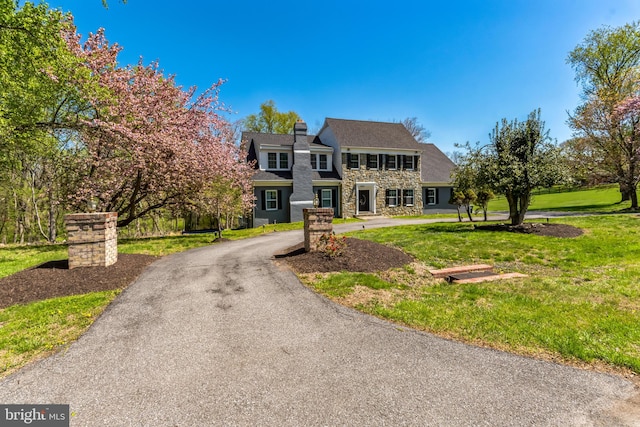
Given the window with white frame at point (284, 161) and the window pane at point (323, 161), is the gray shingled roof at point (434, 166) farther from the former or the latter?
the window with white frame at point (284, 161)

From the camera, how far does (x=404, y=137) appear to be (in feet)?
95.0

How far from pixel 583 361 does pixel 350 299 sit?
346 cm

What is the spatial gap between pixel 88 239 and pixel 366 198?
21826 mm

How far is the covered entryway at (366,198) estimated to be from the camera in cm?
2627

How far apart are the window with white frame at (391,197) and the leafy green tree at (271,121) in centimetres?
1978

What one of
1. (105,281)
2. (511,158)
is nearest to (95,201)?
(105,281)

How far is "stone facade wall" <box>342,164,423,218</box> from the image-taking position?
25719 mm

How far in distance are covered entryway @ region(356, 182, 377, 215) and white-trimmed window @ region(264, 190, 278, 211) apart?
733 centimetres

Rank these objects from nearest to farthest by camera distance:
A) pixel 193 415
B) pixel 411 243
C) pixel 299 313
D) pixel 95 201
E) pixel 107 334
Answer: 1. pixel 193 415
2. pixel 107 334
3. pixel 299 313
4. pixel 411 243
5. pixel 95 201

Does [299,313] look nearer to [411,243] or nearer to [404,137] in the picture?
[411,243]

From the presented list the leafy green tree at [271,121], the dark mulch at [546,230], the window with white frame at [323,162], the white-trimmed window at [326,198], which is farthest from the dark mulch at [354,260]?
the leafy green tree at [271,121]

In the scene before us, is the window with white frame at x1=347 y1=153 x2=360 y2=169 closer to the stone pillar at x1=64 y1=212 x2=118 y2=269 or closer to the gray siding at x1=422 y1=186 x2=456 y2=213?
the gray siding at x1=422 y1=186 x2=456 y2=213

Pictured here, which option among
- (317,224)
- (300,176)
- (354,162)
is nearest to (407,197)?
(354,162)

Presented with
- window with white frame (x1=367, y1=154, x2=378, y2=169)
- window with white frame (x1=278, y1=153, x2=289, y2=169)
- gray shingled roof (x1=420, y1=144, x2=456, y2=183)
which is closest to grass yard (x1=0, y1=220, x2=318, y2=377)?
window with white frame (x1=278, y1=153, x2=289, y2=169)
